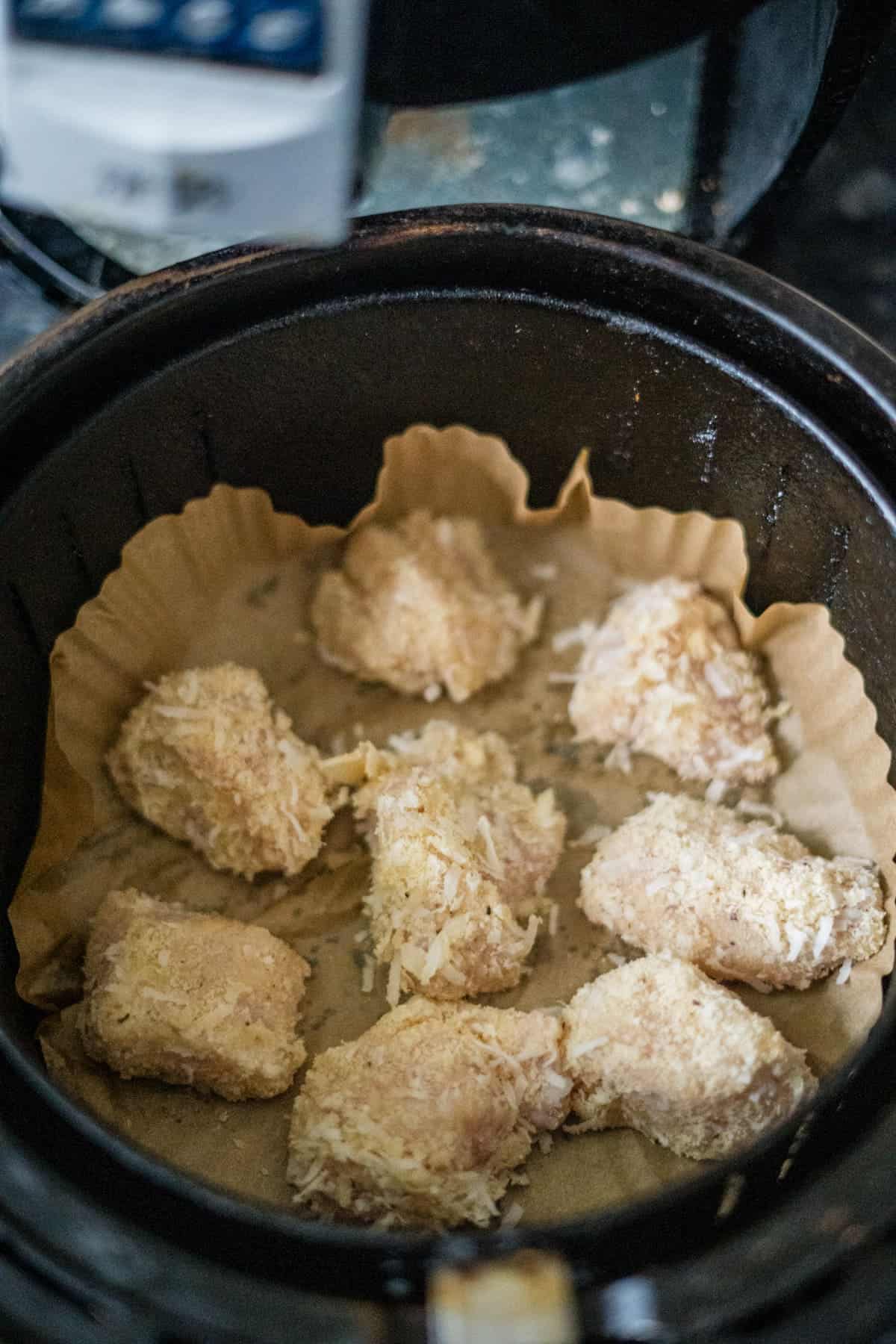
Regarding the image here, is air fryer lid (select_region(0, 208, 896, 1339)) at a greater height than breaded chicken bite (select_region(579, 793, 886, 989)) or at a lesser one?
greater

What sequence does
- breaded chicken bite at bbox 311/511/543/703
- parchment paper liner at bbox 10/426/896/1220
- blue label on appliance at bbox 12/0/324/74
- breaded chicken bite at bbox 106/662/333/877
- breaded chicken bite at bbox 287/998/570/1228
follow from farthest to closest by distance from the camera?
breaded chicken bite at bbox 311/511/543/703 < breaded chicken bite at bbox 106/662/333/877 < parchment paper liner at bbox 10/426/896/1220 < breaded chicken bite at bbox 287/998/570/1228 < blue label on appliance at bbox 12/0/324/74

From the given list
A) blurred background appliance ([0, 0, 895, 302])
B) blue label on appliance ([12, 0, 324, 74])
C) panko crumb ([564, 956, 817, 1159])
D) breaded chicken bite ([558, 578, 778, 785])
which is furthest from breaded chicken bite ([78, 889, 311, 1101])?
blue label on appliance ([12, 0, 324, 74])

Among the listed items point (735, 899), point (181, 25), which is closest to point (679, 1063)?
point (735, 899)

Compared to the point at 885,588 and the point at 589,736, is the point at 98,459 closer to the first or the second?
the point at 589,736

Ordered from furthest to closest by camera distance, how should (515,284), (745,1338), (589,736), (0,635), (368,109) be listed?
1. (589,736)
2. (515,284)
3. (0,635)
4. (368,109)
5. (745,1338)

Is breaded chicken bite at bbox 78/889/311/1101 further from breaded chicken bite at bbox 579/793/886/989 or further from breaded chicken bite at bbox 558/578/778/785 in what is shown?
breaded chicken bite at bbox 558/578/778/785

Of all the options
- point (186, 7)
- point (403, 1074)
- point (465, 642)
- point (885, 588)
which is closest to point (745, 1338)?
point (403, 1074)
